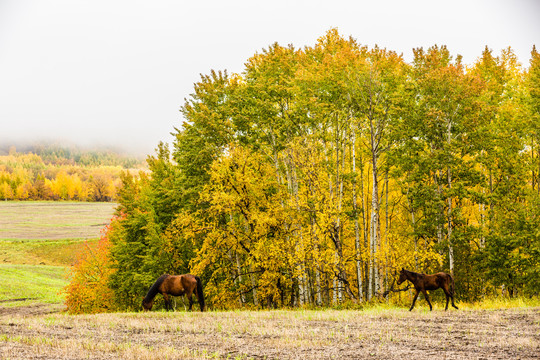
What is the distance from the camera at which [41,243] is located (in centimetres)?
9556

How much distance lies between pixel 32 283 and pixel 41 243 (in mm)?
40379

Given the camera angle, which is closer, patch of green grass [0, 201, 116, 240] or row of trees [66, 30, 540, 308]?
row of trees [66, 30, 540, 308]

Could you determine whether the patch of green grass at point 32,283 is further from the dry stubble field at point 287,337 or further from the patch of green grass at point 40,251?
the dry stubble field at point 287,337

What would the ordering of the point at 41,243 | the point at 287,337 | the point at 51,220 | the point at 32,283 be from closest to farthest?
the point at 287,337
the point at 32,283
the point at 41,243
the point at 51,220

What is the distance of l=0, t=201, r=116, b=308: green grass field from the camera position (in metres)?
54.5

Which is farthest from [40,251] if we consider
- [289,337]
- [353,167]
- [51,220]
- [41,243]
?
[289,337]

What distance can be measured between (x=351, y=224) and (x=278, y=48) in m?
13.1

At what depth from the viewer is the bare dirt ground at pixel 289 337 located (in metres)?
9.16

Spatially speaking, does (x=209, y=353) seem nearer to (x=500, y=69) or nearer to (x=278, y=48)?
(x=278, y=48)

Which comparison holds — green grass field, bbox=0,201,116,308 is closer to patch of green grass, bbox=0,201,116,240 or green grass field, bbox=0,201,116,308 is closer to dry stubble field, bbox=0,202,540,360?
patch of green grass, bbox=0,201,116,240

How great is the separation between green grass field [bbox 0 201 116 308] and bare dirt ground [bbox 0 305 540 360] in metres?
29.9

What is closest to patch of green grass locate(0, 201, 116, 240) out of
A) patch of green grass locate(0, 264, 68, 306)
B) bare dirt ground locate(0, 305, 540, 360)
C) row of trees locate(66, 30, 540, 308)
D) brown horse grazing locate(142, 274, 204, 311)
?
patch of green grass locate(0, 264, 68, 306)

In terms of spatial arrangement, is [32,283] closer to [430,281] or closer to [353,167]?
[353,167]

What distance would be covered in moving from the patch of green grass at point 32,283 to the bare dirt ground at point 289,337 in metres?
31.9
